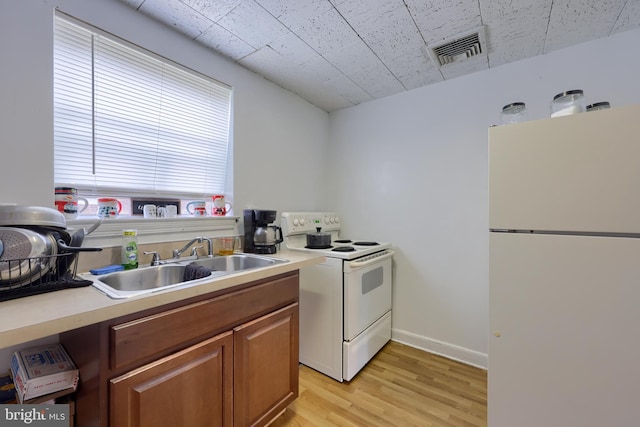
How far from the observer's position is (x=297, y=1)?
1.43 metres

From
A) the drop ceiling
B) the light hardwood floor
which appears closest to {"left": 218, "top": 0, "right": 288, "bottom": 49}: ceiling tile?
the drop ceiling

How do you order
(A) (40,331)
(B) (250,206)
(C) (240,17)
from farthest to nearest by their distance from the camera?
(B) (250,206) → (C) (240,17) → (A) (40,331)

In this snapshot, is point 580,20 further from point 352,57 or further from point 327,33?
point 327,33

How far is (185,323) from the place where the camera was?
1049mm

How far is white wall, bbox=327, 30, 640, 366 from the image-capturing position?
179 cm

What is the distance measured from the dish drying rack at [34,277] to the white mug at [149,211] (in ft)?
1.78

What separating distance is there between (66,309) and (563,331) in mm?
1857

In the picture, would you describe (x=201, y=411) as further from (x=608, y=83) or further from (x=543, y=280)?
(x=608, y=83)

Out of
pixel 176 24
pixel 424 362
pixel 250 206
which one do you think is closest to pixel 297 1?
pixel 176 24

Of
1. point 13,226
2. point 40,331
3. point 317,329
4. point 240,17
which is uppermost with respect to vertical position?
point 240,17

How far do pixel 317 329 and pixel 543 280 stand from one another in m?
1.48

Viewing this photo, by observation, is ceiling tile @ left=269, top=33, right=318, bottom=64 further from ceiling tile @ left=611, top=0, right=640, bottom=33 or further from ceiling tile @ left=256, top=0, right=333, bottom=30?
ceiling tile @ left=611, top=0, right=640, bottom=33

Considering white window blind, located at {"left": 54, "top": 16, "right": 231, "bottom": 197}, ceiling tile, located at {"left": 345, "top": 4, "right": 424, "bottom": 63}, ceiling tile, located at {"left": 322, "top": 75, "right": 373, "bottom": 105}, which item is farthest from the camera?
ceiling tile, located at {"left": 322, "top": 75, "right": 373, "bottom": 105}

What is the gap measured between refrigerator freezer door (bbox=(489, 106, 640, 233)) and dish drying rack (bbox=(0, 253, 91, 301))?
73.1 inches
